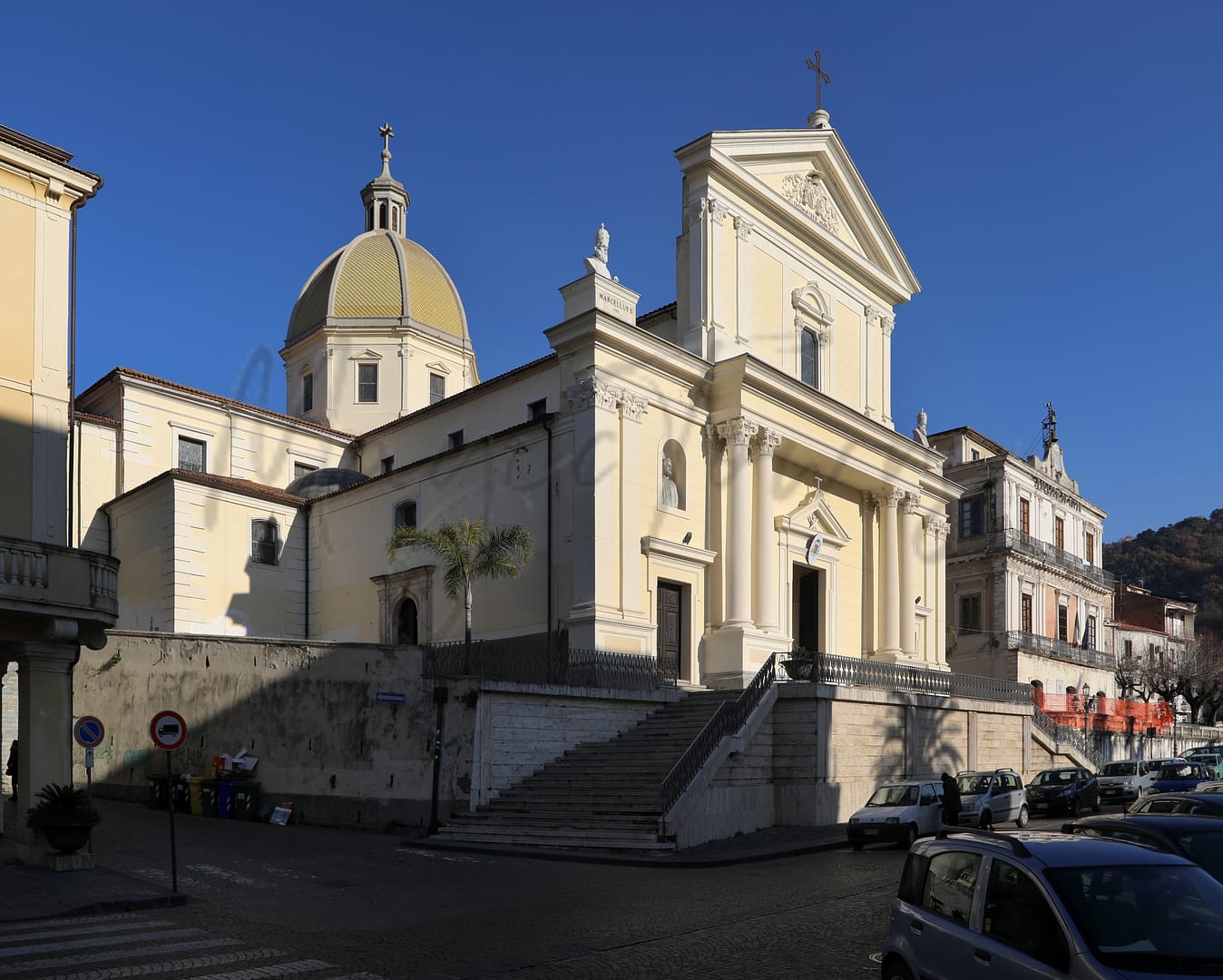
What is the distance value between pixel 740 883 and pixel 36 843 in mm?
9653

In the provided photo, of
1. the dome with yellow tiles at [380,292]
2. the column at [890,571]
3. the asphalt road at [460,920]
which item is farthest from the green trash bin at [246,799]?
the dome with yellow tiles at [380,292]

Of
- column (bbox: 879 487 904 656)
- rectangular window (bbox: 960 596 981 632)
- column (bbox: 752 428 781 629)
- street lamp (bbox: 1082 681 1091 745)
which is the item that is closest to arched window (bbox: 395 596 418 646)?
column (bbox: 752 428 781 629)

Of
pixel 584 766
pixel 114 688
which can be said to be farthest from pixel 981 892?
pixel 114 688

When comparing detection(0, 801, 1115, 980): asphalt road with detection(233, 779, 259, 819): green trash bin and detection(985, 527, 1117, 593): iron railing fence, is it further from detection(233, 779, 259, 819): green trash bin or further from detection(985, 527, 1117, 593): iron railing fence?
detection(985, 527, 1117, 593): iron railing fence

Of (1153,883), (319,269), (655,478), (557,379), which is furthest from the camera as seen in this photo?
(319,269)

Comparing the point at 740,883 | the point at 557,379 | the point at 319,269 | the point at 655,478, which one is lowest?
the point at 740,883

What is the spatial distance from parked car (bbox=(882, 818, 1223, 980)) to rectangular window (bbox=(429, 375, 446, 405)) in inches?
1721

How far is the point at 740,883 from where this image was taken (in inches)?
658

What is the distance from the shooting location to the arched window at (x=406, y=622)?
3494 centimetres

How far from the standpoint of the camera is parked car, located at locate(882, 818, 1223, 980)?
6.02 meters

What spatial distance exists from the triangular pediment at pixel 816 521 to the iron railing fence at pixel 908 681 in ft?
17.8

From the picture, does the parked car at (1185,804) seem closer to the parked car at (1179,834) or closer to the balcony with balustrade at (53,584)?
the parked car at (1179,834)

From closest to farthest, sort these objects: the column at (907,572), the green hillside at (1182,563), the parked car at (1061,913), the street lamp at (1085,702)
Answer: the parked car at (1061,913), the column at (907,572), the street lamp at (1085,702), the green hillside at (1182,563)

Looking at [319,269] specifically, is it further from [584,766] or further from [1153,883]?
[1153,883]
